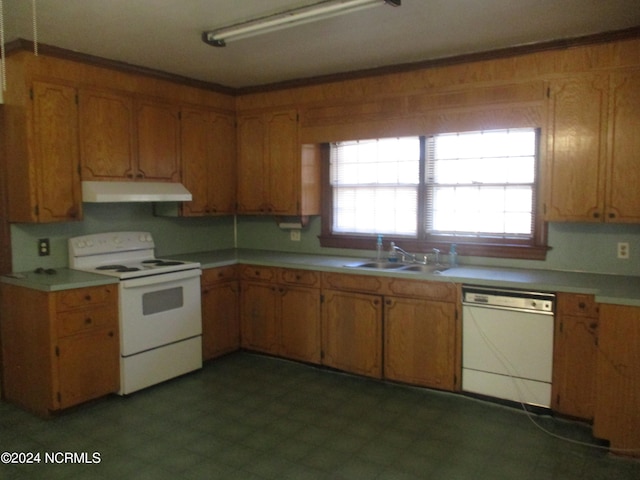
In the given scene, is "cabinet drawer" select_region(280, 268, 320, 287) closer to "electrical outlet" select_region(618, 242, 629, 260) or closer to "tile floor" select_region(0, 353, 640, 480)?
"tile floor" select_region(0, 353, 640, 480)

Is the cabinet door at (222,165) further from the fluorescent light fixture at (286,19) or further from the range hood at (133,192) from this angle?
the fluorescent light fixture at (286,19)

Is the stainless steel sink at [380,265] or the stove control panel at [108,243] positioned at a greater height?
the stove control panel at [108,243]

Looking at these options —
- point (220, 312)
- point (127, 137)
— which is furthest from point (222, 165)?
point (220, 312)

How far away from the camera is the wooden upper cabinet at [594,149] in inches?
123

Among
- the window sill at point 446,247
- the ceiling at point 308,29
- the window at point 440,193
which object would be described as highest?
the ceiling at point 308,29

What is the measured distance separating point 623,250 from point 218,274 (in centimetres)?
318

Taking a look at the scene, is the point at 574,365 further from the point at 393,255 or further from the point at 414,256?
the point at 393,255

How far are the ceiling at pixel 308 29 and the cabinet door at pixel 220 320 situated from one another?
194 centimetres

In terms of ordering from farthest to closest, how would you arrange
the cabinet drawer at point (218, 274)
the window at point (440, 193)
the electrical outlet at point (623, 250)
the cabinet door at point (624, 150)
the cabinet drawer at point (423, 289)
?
the cabinet drawer at point (218, 274) < the window at point (440, 193) < the cabinet drawer at point (423, 289) < the electrical outlet at point (623, 250) < the cabinet door at point (624, 150)

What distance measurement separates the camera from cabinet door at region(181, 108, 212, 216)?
4465 millimetres

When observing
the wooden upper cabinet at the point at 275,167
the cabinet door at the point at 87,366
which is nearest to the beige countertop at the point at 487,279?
the cabinet door at the point at 87,366

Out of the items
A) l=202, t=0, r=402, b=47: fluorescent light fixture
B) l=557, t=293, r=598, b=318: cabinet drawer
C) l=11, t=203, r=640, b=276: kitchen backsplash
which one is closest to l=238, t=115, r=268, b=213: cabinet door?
l=11, t=203, r=640, b=276: kitchen backsplash

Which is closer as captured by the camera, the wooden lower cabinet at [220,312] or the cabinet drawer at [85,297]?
the cabinet drawer at [85,297]

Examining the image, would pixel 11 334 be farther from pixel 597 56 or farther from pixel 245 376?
pixel 597 56
